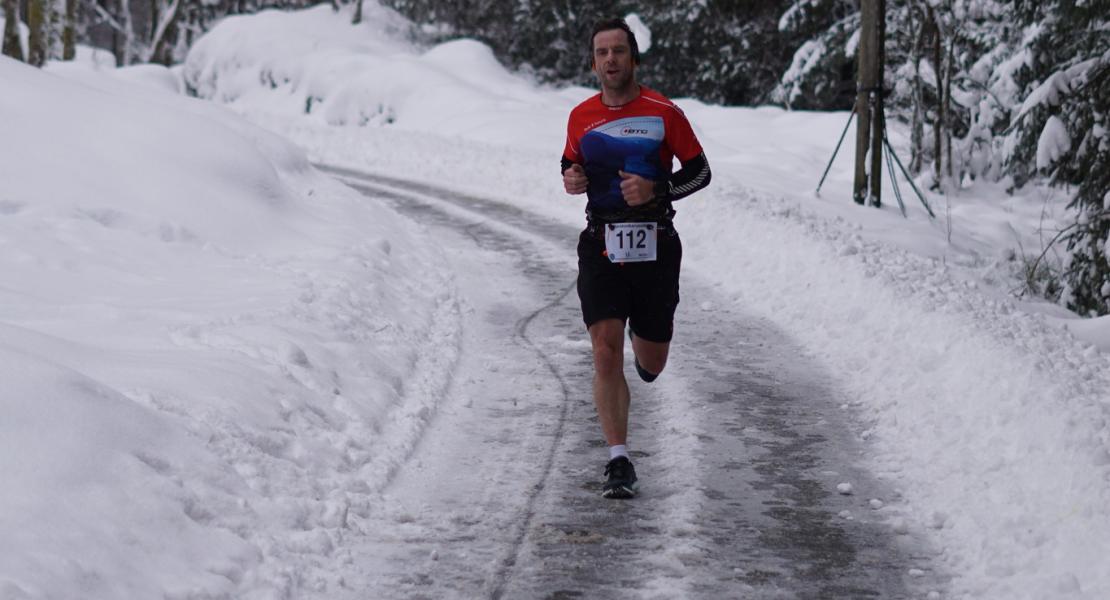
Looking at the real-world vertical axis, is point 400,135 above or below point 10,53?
below

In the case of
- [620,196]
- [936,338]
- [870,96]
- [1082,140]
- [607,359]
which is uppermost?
[620,196]

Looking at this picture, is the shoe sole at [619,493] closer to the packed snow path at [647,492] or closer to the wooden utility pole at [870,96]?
the packed snow path at [647,492]

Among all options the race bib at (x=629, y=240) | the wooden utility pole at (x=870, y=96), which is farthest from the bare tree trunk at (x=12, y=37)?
the race bib at (x=629, y=240)

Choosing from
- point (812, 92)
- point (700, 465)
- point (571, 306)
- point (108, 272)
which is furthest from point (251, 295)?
point (812, 92)

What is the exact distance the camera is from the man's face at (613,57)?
5.41 metres

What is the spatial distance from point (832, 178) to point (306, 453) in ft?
55.5

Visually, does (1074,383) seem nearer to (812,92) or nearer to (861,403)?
(861,403)

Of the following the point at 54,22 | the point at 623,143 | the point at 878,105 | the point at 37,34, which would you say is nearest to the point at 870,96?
the point at 878,105

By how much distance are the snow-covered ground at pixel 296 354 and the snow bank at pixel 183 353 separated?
17 millimetres

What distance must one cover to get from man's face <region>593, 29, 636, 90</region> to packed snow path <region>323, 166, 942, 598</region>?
1899 mm

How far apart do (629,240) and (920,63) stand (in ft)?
59.1

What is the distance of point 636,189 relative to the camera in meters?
5.34

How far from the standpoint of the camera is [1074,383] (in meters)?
6.79

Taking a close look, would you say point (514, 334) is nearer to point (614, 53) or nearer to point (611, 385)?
point (611, 385)
